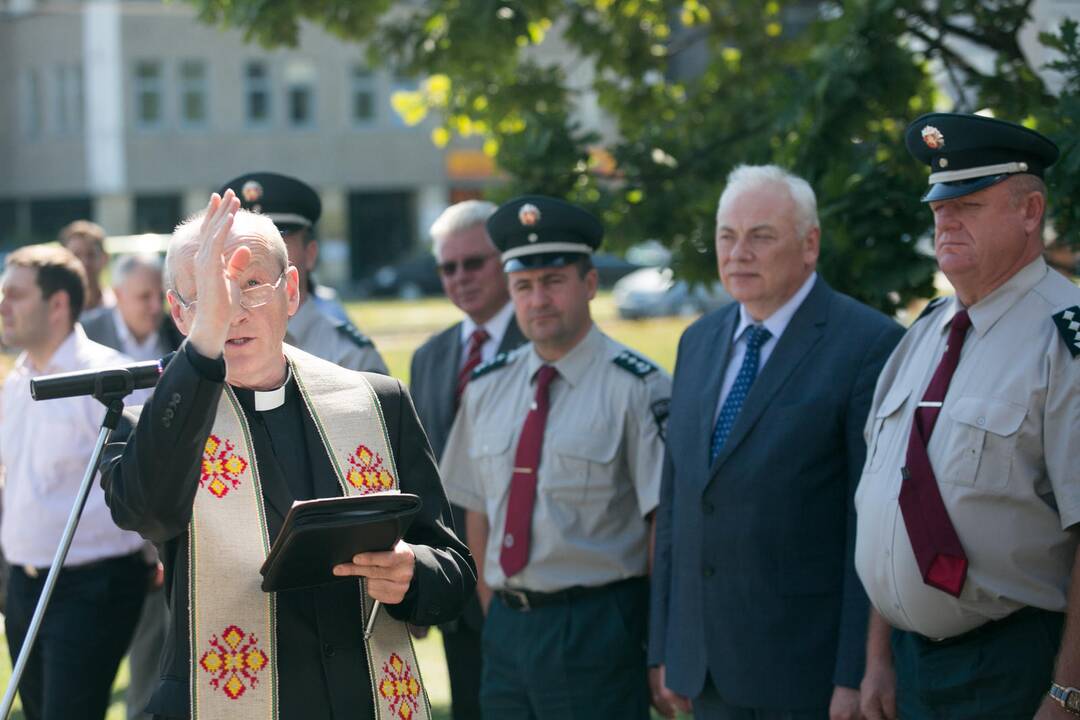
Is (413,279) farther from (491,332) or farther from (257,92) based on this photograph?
(491,332)

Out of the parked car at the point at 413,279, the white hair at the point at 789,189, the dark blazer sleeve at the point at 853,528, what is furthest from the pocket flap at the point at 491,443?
Answer: the parked car at the point at 413,279

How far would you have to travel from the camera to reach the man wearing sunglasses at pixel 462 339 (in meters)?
5.67

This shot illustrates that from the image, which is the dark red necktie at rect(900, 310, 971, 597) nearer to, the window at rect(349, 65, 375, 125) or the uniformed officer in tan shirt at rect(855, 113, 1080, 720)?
the uniformed officer in tan shirt at rect(855, 113, 1080, 720)

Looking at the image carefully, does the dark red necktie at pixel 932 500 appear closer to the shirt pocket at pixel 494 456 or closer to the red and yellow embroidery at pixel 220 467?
the shirt pocket at pixel 494 456

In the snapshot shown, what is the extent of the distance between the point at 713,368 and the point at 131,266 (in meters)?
4.14

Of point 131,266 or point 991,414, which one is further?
point 131,266

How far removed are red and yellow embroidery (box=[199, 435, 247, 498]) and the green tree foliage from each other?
292cm

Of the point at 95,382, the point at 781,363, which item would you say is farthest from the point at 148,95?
the point at 95,382

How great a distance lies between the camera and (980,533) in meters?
3.66

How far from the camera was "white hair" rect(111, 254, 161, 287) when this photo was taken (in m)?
7.53

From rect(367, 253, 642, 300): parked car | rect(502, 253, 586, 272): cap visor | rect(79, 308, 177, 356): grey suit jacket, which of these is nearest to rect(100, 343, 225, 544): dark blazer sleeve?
rect(502, 253, 586, 272): cap visor

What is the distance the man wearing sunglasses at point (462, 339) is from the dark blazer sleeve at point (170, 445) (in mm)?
2771

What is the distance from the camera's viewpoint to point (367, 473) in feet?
10.8

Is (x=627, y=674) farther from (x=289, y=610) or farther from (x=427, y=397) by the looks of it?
(x=289, y=610)
